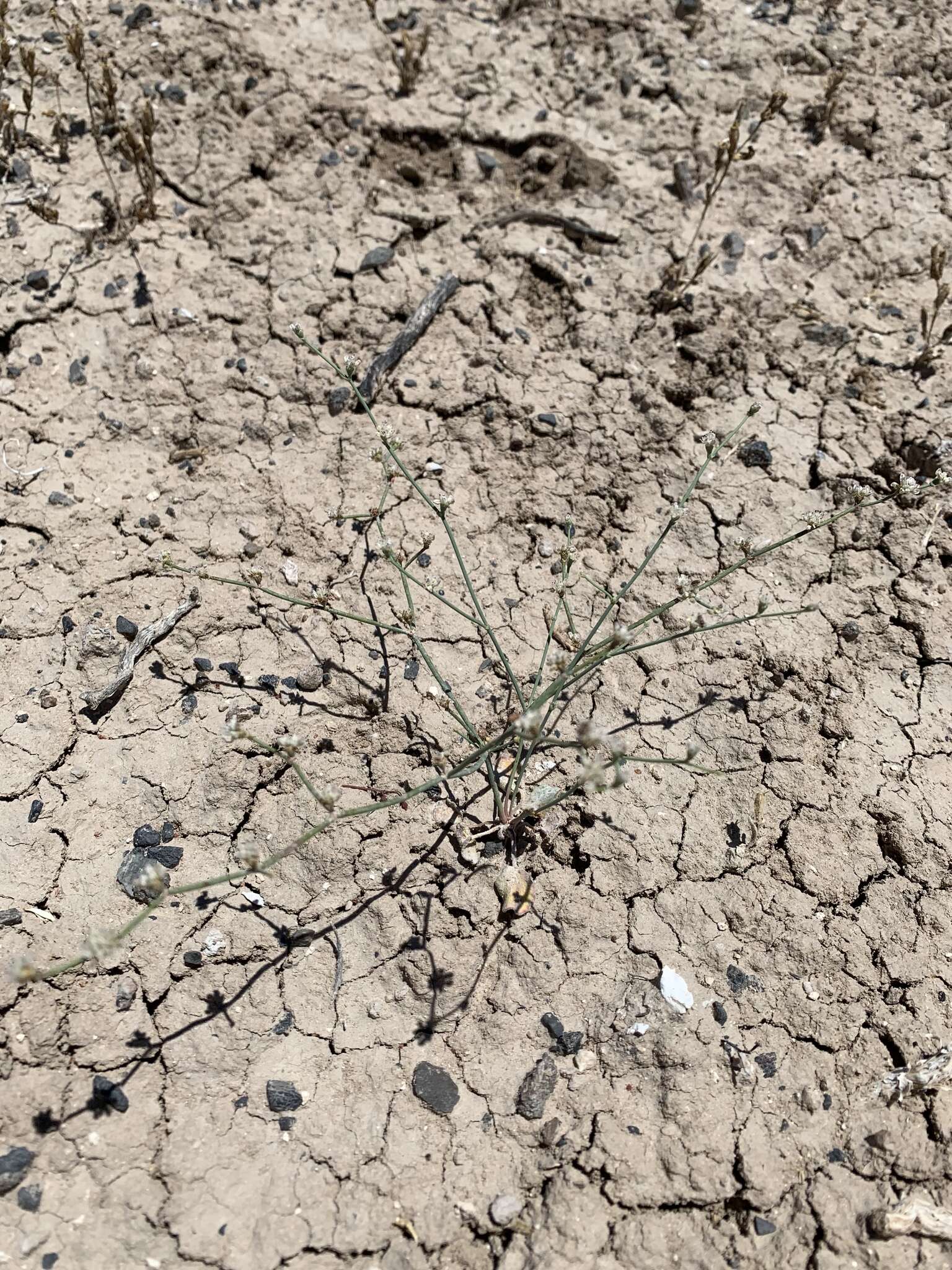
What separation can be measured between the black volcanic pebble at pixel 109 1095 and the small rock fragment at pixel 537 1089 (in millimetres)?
1013

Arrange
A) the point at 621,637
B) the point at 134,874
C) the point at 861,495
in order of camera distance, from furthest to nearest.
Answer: the point at 861,495 → the point at 134,874 → the point at 621,637

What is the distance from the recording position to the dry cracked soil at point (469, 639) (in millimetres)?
2285

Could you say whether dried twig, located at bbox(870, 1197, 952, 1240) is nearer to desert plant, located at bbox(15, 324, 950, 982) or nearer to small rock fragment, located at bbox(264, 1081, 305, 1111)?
desert plant, located at bbox(15, 324, 950, 982)

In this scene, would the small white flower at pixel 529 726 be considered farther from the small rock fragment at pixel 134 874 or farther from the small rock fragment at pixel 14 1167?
the small rock fragment at pixel 14 1167

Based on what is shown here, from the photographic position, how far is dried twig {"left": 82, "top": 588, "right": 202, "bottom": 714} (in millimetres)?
2845

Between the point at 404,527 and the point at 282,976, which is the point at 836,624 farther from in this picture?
the point at 282,976

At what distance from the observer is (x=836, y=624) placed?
10.4ft

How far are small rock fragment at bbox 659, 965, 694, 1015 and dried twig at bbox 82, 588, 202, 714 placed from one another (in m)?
1.88

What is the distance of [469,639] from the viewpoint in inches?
122

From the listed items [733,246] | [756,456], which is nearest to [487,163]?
[733,246]

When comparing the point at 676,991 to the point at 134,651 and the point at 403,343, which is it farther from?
the point at 403,343

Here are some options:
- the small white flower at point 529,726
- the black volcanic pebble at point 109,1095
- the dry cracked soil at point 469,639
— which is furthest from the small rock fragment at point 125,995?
the small white flower at point 529,726

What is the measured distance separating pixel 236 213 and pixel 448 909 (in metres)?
3.07

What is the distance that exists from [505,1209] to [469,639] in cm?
166
